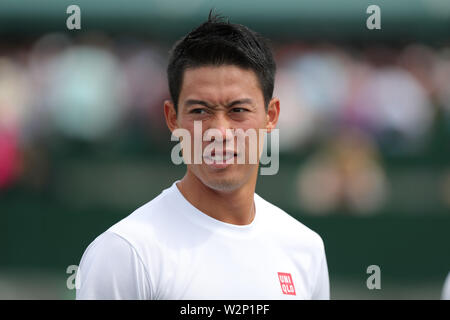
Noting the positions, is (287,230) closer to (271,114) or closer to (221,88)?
(271,114)

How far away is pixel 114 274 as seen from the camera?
2.71 metres

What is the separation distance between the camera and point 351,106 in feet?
27.6

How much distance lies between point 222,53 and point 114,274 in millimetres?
1012

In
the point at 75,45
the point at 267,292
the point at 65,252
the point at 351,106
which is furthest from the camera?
the point at 75,45

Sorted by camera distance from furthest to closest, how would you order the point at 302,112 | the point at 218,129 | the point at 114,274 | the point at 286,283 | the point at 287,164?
the point at 302,112, the point at 287,164, the point at 286,283, the point at 218,129, the point at 114,274

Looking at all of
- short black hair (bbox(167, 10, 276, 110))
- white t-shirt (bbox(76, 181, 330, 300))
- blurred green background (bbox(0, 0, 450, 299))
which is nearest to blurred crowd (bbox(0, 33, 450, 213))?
blurred green background (bbox(0, 0, 450, 299))

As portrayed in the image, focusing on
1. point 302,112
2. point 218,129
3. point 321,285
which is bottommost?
point 321,285

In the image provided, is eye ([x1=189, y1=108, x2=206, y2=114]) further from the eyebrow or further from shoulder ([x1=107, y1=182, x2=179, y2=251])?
shoulder ([x1=107, y1=182, x2=179, y2=251])

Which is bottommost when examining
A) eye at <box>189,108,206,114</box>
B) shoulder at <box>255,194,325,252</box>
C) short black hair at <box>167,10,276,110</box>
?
shoulder at <box>255,194,325,252</box>

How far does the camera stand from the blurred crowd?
820 cm

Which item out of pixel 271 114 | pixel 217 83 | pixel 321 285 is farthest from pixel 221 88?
pixel 321 285
